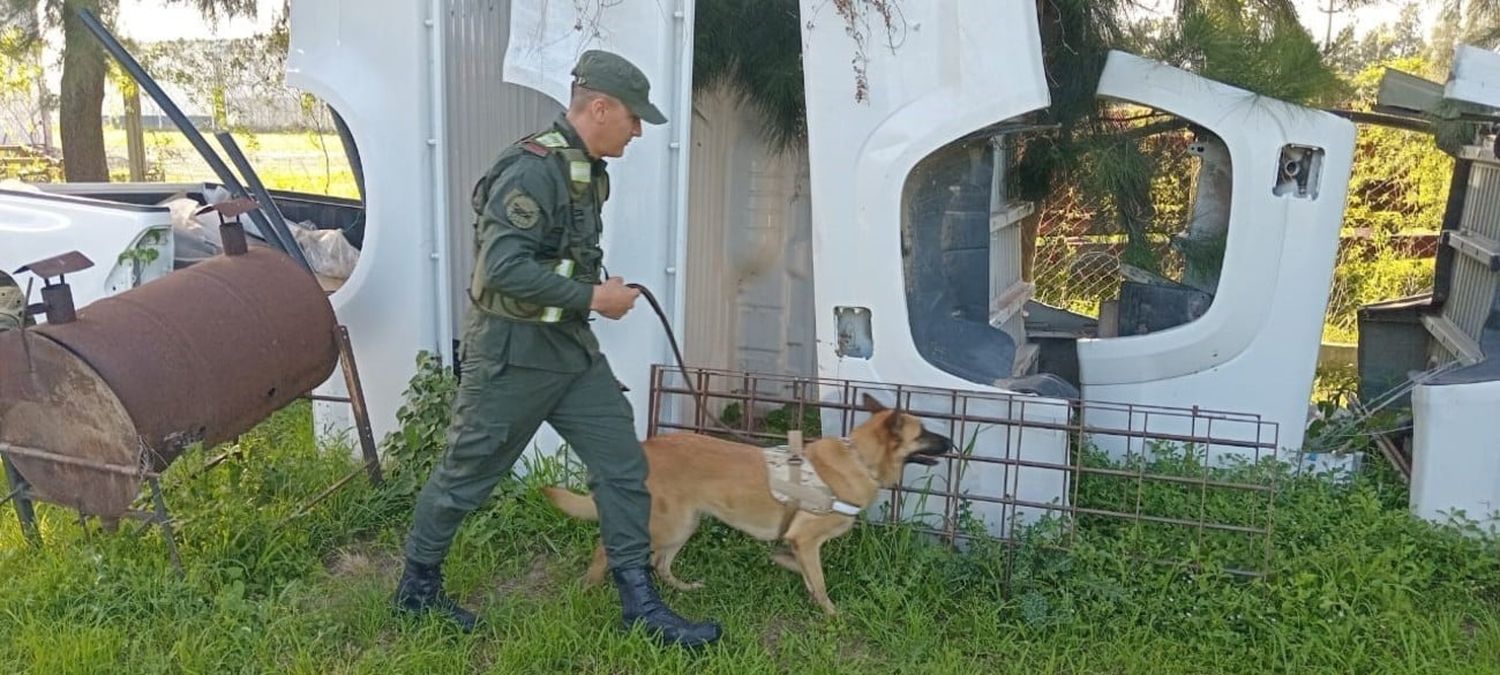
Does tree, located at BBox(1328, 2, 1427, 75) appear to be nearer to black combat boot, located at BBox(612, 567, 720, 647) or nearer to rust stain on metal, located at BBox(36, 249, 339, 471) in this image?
black combat boot, located at BBox(612, 567, 720, 647)

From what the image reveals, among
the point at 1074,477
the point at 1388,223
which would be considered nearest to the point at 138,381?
the point at 1074,477

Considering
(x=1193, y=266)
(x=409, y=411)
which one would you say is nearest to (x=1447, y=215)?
(x=1193, y=266)

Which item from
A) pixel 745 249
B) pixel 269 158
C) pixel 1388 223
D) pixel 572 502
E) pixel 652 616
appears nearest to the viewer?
pixel 652 616

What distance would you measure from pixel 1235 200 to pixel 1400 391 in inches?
58.7

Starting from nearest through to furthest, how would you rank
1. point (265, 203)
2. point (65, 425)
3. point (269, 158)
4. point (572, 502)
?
point (65, 425) → point (572, 502) → point (265, 203) → point (269, 158)

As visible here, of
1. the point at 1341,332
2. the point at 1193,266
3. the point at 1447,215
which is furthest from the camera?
the point at 1341,332

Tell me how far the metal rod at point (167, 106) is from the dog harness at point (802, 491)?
2.25 metres

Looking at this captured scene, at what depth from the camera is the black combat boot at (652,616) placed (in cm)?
313

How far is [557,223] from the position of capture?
2928 millimetres

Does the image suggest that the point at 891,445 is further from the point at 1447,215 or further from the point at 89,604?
the point at 1447,215

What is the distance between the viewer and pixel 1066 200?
15.7 feet

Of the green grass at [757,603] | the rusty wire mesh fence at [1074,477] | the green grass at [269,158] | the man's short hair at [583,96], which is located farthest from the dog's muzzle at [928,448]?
the green grass at [269,158]

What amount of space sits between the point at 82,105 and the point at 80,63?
1478mm

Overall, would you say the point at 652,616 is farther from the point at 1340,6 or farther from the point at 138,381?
the point at 1340,6
